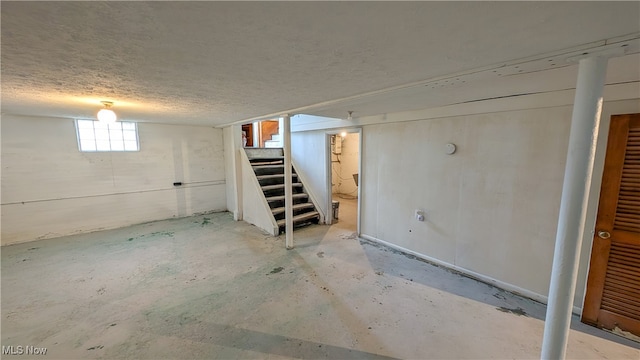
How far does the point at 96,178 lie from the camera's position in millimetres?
4312

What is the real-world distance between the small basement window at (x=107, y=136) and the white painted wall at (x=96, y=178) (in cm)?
11

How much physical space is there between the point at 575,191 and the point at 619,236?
1216mm

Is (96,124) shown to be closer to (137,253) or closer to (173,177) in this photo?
(173,177)

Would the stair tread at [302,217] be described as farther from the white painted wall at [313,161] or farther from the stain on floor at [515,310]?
the stain on floor at [515,310]

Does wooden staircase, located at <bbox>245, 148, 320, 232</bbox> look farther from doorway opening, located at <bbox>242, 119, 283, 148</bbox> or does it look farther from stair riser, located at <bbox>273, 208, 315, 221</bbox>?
doorway opening, located at <bbox>242, 119, 283, 148</bbox>

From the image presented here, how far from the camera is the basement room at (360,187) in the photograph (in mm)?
1116

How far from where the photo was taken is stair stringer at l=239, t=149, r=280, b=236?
4281 mm

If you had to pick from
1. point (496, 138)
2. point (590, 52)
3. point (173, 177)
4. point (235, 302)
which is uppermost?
point (590, 52)

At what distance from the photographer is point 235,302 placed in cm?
238

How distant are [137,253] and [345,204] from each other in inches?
179

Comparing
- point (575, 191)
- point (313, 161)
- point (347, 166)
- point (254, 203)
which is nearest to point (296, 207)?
point (254, 203)

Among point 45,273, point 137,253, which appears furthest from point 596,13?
point 45,273

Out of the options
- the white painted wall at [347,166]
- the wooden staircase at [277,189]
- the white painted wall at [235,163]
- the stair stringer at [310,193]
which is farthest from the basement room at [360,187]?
the white painted wall at [347,166]

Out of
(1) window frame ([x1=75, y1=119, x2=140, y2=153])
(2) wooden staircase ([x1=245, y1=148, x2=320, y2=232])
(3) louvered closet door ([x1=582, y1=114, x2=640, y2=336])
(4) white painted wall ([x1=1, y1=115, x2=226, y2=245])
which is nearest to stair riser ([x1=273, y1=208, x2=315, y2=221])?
(2) wooden staircase ([x1=245, y1=148, x2=320, y2=232])
